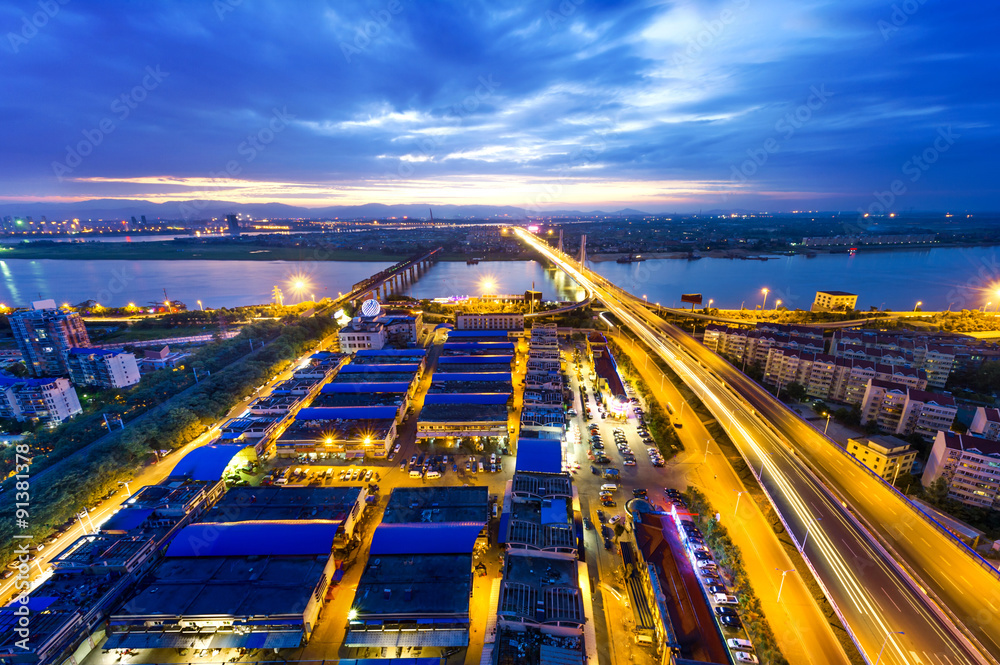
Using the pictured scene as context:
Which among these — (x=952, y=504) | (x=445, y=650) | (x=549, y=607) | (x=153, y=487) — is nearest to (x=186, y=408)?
(x=153, y=487)

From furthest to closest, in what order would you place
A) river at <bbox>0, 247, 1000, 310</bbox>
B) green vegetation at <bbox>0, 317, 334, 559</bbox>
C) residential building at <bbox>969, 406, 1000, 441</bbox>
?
1. river at <bbox>0, 247, 1000, 310</bbox>
2. residential building at <bbox>969, 406, 1000, 441</bbox>
3. green vegetation at <bbox>0, 317, 334, 559</bbox>

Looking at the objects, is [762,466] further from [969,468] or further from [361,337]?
[361,337]

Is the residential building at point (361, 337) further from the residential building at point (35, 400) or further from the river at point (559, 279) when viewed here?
the river at point (559, 279)

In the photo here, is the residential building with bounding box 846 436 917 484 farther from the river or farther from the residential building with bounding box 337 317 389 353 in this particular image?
the river

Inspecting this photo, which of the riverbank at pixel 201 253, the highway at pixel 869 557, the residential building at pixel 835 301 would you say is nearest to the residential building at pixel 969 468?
the highway at pixel 869 557

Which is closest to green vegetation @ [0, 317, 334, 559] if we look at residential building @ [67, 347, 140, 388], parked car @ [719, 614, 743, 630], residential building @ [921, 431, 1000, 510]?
residential building @ [67, 347, 140, 388]

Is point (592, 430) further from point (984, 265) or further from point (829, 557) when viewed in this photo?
point (984, 265)
